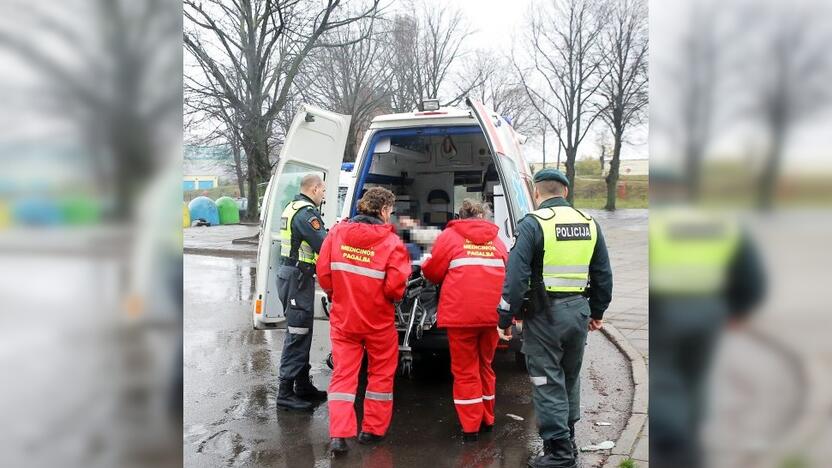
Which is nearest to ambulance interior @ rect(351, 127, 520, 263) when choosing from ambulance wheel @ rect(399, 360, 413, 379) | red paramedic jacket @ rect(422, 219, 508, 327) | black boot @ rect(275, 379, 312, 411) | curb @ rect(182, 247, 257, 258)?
ambulance wheel @ rect(399, 360, 413, 379)

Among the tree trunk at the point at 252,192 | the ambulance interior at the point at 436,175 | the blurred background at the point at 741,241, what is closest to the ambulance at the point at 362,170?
the ambulance interior at the point at 436,175

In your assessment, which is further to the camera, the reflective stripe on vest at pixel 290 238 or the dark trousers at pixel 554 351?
the reflective stripe on vest at pixel 290 238

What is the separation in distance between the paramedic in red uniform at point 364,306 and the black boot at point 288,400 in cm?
82

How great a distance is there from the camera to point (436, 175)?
8.83 metres

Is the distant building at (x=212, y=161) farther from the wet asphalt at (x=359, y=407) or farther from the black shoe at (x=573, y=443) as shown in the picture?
the black shoe at (x=573, y=443)

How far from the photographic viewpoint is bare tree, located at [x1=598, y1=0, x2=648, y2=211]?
2045cm

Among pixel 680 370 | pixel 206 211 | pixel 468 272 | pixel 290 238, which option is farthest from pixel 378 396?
pixel 206 211

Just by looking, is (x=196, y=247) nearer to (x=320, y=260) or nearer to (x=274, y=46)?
(x=274, y=46)

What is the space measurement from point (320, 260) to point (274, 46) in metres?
16.8

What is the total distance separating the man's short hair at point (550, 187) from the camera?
4.05 meters

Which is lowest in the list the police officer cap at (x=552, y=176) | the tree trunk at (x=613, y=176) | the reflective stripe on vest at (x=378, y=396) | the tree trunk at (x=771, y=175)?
the reflective stripe on vest at (x=378, y=396)

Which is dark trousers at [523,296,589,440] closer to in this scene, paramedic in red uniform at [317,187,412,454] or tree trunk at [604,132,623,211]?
paramedic in red uniform at [317,187,412,454]

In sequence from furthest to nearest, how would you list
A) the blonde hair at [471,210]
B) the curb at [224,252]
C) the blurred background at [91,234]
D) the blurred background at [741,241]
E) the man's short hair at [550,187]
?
1. the curb at [224,252]
2. the blonde hair at [471,210]
3. the man's short hair at [550,187]
4. the blurred background at [741,241]
5. the blurred background at [91,234]

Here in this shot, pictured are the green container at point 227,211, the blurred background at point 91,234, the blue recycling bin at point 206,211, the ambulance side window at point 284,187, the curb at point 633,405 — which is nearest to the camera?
the blurred background at point 91,234
